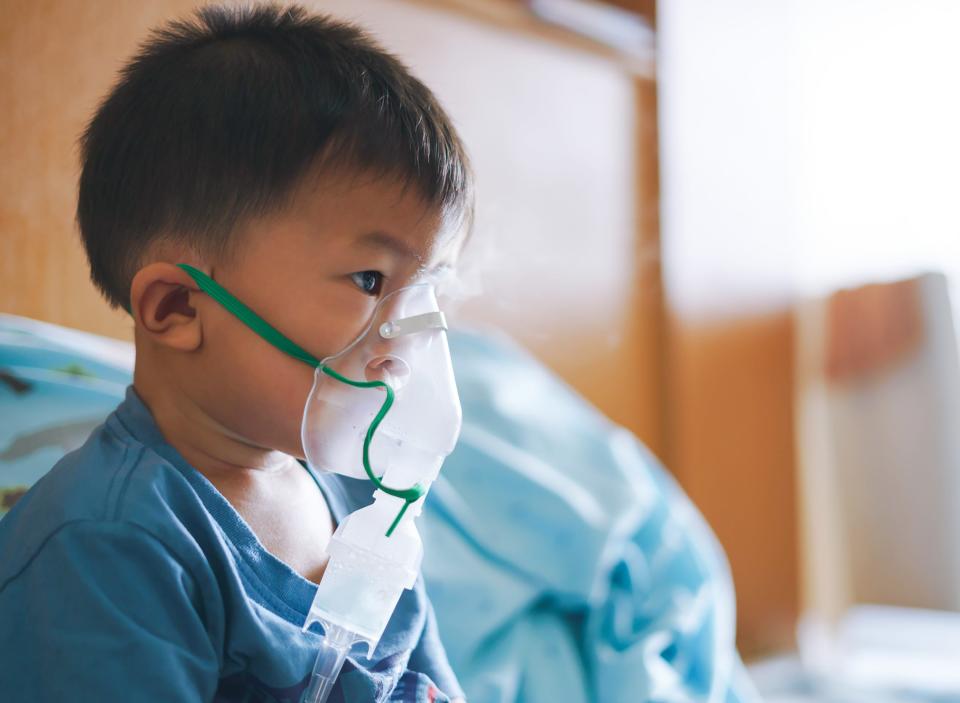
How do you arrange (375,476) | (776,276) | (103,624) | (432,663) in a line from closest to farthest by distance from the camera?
1. (103,624)
2. (375,476)
3. (432,663)
4. (776,276)

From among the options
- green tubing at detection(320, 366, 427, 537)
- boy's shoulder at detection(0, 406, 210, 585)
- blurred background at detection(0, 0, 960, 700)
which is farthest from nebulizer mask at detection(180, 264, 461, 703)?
blurred background at detection(0, 0, 960, 700)

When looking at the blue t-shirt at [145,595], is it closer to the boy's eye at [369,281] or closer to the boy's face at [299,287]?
the boy's face at [299,287]

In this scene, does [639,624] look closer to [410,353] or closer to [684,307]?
[410,353]

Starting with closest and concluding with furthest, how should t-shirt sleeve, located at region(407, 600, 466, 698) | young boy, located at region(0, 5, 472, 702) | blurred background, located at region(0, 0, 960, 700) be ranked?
young boy, located at region(0, 5, 472, 702), t-shirt sleeve, located at region(407, 600, 466, 698), blurred background, located at region(0, 0, 960, 700)

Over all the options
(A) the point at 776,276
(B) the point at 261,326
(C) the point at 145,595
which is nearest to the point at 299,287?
(B) the point at 261,326

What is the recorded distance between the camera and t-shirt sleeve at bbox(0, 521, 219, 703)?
0.56 meters

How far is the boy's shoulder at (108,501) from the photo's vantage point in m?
0.61

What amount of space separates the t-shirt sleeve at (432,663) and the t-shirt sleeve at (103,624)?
0.23 metres

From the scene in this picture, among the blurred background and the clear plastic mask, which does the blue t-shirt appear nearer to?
the clear plastic mask

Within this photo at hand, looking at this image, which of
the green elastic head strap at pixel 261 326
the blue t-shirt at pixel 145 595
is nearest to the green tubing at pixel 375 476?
the green elastic head strap at pixel 261 326

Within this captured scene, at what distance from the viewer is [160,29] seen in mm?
803

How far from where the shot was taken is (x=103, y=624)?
573 millimetres

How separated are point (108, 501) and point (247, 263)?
0.68ft

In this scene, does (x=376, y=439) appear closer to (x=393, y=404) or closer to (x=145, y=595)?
(x=393, y=404)
